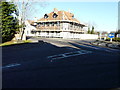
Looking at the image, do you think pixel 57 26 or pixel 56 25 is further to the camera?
pixel 56 25

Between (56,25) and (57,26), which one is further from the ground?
(56,25)

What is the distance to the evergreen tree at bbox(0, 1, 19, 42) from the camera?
67.2 feet

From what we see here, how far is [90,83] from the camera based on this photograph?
17.0 ft

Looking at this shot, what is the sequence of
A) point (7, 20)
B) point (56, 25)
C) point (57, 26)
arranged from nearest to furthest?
point (7, 20)
point (57, 26)
point (56, 25)

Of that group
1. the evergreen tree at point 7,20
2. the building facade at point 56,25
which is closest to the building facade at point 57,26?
the building facade at point 56,25

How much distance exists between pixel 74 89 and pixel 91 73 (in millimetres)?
2105

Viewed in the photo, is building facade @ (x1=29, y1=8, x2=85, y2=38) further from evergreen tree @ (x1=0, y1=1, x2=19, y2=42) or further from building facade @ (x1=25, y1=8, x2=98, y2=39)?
evergreen tree @ (x1=0, y1=1, x2=19, y2=42)

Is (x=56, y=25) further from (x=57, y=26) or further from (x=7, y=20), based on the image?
(x=7, y=20)

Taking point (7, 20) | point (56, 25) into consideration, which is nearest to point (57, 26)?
point (56, 25)

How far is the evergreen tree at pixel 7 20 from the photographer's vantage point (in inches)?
806

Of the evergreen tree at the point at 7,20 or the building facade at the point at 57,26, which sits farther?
the building facade at the point at 57,26

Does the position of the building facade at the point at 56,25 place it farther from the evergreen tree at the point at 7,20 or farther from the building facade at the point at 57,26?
the evergreen tree at the point at 7,20

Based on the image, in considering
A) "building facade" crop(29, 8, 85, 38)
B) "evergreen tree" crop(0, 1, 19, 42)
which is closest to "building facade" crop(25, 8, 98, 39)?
"building facade" crop(29, 8, 85, 38)

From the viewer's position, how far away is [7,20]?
21.0 m
